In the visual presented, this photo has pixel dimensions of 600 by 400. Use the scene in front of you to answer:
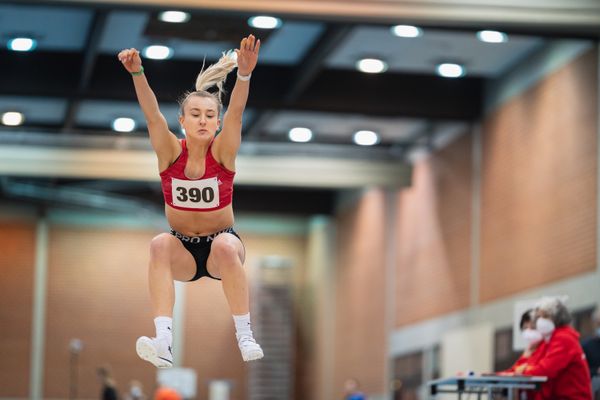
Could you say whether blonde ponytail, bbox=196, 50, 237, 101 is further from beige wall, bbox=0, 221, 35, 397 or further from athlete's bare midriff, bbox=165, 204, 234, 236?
beige wall, bbox=0, 221, 35, 397

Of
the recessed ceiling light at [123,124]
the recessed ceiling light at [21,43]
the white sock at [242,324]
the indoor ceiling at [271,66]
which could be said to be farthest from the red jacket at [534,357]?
the recessed ceiling light at [123,124]

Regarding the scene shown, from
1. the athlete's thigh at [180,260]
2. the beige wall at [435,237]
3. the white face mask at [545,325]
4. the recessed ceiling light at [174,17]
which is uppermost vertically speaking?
the recessed ceiling light at [174,17]

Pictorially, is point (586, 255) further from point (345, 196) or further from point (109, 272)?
point (109, 272)

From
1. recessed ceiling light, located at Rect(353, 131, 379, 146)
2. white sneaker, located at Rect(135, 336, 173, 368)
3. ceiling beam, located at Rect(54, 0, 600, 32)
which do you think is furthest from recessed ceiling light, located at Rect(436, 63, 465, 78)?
white sneaker, located at Rect(135, 336, 173, 368)

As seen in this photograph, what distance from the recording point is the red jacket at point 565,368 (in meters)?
10.0

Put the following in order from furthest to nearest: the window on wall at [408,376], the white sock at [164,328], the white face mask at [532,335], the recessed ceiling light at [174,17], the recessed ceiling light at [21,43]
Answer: the window on wall at [408,376]
the recessed ceiling light at [21,43]
the recessed ceiling light at [174,17]
the white face mask at [532,335]
the white sock at [164,328]

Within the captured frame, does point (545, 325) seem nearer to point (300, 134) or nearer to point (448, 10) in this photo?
point (448, 10)

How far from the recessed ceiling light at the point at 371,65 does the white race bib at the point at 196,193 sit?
11.9 m

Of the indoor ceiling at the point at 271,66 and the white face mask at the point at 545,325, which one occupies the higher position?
the indoor ceiling at the point at 271,66

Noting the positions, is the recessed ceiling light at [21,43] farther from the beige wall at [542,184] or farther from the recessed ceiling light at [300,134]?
the beige wall at [542,184]

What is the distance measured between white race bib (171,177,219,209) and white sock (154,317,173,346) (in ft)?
2.31

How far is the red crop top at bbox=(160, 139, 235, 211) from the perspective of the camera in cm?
700

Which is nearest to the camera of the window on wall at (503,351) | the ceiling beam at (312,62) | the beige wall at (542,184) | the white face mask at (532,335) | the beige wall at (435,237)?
the white face mask at (532,335)

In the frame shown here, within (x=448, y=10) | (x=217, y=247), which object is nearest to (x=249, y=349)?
(x=217, y=247)
